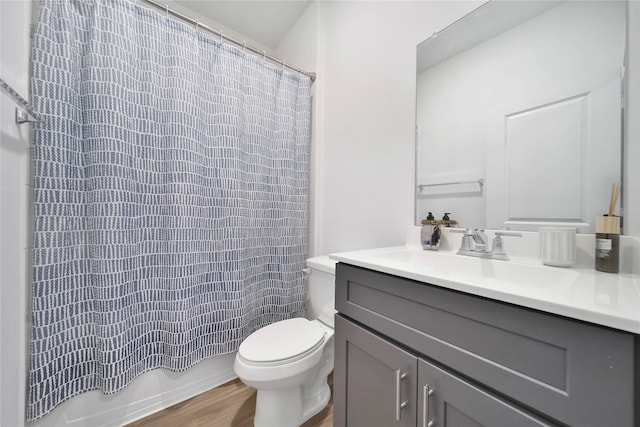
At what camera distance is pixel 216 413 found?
1.18 metres

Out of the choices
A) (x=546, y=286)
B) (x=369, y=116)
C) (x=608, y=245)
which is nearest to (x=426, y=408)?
(x=546, y=286)

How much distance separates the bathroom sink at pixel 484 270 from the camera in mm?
572

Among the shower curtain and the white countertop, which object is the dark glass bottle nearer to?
the white countertop

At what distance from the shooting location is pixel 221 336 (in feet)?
4.37

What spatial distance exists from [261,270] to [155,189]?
766mm

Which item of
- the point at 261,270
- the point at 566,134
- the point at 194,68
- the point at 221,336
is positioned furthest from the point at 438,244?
the point at 194,68

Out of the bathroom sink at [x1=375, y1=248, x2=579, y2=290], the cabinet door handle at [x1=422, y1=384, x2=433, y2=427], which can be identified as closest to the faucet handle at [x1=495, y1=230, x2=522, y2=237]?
the bathroom sink at [x1=375, y1=248, x2=579, y2=290]

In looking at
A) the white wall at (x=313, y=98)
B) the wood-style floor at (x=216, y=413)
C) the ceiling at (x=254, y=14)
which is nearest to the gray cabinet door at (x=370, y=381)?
the wood-style floor at (x=216, y=413)

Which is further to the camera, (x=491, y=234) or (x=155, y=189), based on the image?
(x=155, y=189)


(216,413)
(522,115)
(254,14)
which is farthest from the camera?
(254,14)

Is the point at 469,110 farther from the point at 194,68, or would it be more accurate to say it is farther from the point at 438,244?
the point at 194,68

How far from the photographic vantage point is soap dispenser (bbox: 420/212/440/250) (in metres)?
1.02

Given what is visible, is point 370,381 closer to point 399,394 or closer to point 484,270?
point 399,394

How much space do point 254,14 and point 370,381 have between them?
7.93 feet
